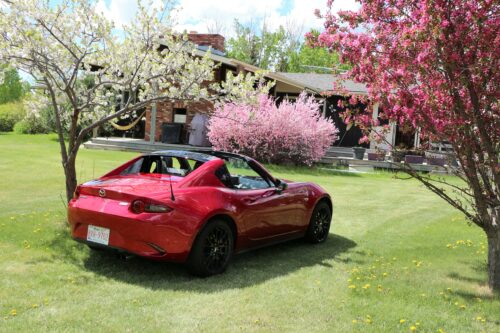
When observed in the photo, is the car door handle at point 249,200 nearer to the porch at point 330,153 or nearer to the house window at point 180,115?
the porch at point 330,153

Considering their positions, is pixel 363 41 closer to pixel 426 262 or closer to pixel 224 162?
pixel 224 162

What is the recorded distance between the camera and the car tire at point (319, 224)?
746 centimetres

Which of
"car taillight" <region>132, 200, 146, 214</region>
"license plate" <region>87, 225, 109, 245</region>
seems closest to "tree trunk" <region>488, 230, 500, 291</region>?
"car taillight" <region>132, 200, 146, 214</region>

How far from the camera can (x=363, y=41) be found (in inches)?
231

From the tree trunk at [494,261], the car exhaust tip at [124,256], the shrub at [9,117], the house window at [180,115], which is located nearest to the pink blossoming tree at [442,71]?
the tree trunk at [494,261]

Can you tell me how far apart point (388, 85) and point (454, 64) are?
92 cm

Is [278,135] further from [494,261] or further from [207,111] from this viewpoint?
[494,261]

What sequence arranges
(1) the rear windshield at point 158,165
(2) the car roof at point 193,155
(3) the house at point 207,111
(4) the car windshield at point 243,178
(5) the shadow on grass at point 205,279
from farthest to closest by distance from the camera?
(3) the house at point 207,111 → (4) the car windshield at point 243,178 → (1) the rear windshield at point 158,165 → (2) the car roof at point 193,155 → (5) the shadow on grass at point 205,279

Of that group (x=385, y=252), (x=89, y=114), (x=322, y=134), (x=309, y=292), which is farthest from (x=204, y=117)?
(x=309, y=292)

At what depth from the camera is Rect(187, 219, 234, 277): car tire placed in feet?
17.5

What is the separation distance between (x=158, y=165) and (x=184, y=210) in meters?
1.34

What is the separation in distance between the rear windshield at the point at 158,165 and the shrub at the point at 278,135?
13.2 meters

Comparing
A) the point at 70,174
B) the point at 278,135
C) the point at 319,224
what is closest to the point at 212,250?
the point at 319,224

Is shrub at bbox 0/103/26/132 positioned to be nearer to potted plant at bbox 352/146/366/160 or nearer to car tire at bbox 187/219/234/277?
potted plant at bbox 352/146/366/160
